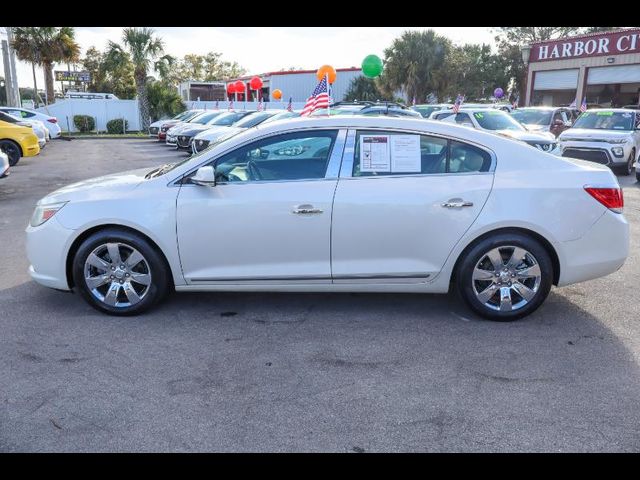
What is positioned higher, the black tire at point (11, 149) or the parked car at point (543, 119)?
the parked car at point (543, 119)

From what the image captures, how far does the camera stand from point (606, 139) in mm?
13789

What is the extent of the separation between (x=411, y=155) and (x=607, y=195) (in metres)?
1.58

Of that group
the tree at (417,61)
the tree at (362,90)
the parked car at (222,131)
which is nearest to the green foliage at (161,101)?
the tree at (362,90)

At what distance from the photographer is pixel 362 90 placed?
40.8 meters

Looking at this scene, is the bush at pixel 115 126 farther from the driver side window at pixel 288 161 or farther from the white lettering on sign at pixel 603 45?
the driver side window at pixel 288 161

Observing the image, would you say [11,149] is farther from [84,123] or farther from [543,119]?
[84,123]

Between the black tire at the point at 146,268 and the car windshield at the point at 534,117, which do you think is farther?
the car windshield at the point at 534,117

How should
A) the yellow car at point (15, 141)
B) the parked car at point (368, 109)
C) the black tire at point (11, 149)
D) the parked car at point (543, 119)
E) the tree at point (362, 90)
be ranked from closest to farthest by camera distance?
the parked car at point (368, 109)
the yellow car at point (15, 141)
the black tire at point (11, 149)
the parked car at point (543, 119)
the tree at point (362, 90)

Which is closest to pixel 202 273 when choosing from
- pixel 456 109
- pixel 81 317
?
pixel 81 317

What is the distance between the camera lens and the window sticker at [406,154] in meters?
4.39

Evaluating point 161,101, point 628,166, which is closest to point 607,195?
point 628,166

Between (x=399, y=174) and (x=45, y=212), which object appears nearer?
(x=399, y=174)
